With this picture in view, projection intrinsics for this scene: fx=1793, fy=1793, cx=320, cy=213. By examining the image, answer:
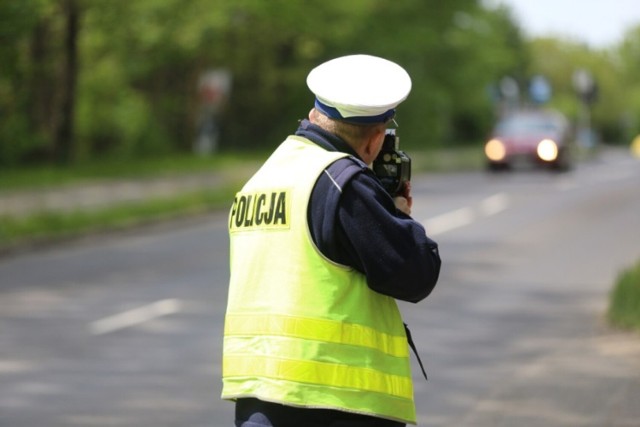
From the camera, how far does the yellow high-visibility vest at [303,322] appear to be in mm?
4285

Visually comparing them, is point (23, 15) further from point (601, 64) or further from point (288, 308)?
point (601, 64)

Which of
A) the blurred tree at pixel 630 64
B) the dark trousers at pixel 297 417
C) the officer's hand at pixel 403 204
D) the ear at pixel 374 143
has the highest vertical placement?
the blurred tree at pixel 630 64

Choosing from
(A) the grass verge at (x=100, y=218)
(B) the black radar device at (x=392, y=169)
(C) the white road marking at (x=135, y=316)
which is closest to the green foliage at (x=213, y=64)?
(A) the grass verge at (x=100, y=218)

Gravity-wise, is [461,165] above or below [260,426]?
above

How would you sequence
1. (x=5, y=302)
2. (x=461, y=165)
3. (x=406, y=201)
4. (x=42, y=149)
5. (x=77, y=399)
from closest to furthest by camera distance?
(x=406, y=201) < (x=77, y=399) < (x=5, y=302) < (x=42, y=149) < (x=461, y=165)

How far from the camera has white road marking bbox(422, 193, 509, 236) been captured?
26.2 m

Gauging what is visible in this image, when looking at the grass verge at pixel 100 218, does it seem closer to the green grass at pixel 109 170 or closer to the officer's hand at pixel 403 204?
the green grass at pixel 109 170

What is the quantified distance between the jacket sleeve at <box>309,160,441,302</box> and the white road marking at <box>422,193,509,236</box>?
2057 centimetres

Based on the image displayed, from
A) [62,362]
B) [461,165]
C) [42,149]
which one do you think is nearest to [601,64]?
[461,165]

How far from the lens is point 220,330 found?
13.9 meters

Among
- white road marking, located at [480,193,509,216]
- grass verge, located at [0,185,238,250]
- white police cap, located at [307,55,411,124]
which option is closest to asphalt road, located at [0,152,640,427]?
grass verge, located at [0,185,238,250]

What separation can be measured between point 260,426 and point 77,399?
20.3 ft

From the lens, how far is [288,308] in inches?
169

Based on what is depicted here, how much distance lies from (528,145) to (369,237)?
40.1 meters
